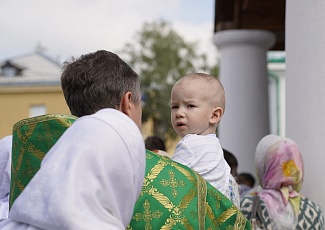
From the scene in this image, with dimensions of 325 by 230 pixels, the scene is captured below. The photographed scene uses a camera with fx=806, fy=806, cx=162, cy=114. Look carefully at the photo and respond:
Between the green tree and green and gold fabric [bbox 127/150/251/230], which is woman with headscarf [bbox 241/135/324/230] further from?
the green tree

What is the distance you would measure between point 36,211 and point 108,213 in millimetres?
169

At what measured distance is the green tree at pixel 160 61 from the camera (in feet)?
120

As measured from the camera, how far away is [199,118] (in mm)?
3303

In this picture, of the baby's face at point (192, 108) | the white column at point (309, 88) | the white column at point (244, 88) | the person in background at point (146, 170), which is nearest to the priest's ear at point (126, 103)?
the person in background at point (146, 170)

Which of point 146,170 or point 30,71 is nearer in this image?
point 146,170

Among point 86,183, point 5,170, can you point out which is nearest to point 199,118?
point 5,170

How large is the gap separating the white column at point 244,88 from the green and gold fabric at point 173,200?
6961mm

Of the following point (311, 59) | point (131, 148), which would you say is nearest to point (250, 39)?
point (311, 59)

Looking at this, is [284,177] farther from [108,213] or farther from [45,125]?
[108,213]

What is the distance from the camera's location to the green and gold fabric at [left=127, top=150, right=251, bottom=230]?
2.55 m

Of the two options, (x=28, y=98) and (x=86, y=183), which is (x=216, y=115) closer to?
(x=86, y=183)

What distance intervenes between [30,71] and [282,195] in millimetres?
40220

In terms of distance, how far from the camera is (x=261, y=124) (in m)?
10.2

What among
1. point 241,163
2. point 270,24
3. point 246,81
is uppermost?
point 270,24
